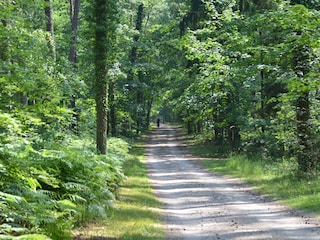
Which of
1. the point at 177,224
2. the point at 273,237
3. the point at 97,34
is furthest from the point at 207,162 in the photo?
the point at 273,237

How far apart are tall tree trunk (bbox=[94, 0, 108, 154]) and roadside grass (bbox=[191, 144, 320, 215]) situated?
609cm

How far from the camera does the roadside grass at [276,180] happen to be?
1286cm

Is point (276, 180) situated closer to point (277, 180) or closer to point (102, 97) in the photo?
point (277, 180)

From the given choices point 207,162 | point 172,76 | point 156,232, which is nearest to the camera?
point 156,232

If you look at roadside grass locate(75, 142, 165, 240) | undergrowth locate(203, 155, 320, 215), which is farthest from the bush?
undergrowth locate(203, 155, 320, 215)

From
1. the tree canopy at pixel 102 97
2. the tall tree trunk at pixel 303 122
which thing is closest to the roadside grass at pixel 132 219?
the tree canopy at pixel 102 97

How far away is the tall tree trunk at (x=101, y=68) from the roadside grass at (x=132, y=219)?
6.64 feet

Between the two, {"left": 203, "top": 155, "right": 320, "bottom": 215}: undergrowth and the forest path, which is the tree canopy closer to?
{"left": 203, "top": 155, "right": 320, "bottom": 215}: undergrowth

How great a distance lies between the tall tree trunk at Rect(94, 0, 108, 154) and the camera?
46.5 feet

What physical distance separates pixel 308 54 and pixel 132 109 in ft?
79.9

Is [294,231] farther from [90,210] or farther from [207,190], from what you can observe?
[207,190]

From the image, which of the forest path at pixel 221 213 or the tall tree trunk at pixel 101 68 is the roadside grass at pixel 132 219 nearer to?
the forest path at pixel 221 213

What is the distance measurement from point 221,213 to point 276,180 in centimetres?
582

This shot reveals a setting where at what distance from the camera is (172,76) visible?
4450cm
